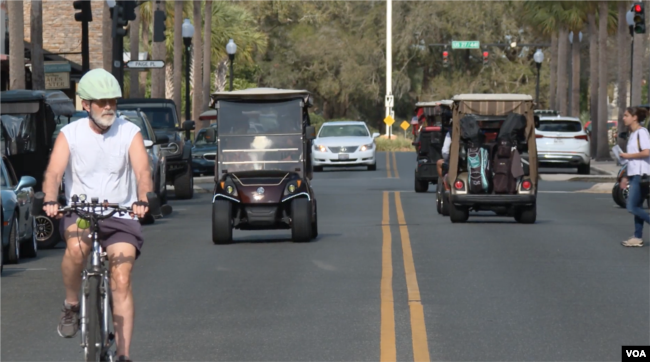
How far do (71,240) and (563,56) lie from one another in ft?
173

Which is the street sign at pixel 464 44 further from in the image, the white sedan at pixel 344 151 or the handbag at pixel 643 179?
the handbag at pixel 643 179

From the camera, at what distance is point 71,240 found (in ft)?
26.9

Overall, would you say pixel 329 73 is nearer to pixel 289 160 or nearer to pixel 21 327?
pixel 289 160

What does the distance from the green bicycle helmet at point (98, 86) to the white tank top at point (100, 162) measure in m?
0.21

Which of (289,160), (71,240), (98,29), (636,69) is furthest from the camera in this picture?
(98,29)

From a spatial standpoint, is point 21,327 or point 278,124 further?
point 278,124

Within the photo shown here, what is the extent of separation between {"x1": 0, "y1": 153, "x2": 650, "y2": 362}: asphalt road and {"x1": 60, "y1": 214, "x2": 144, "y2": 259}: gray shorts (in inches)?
64.0

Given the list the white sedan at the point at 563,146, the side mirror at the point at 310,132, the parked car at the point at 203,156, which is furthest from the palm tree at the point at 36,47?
the white sedan at the point at 563,146

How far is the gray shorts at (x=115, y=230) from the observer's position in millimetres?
8062

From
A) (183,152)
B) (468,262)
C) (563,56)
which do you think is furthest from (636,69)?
(468,262)

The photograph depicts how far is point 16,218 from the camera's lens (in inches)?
632

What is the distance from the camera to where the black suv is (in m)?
29.3

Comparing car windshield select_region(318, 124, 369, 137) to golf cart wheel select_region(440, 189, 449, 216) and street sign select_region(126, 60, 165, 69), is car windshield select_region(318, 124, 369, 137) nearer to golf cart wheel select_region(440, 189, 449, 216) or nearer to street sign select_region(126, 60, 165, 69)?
street sign select_region(126, 60, 165, 69)

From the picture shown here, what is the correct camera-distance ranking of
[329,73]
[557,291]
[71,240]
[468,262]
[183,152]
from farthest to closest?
[329,73] → [183,152] → [468,262] → [557,291] → [71,240]
